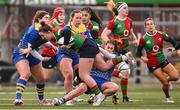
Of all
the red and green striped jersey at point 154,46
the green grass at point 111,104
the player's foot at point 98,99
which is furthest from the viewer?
the red and green striped jersey at point 154,46

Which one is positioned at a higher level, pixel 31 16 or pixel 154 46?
pixel 31 16

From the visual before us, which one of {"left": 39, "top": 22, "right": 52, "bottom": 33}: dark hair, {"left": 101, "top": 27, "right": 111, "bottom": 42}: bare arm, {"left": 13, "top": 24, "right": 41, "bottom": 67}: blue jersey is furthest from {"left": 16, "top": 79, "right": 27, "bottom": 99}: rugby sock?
{"left": 101, "top": 27, "right": 111, "bottom": 42}: bare arm

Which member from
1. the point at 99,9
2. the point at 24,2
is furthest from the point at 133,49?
the point at 24,2

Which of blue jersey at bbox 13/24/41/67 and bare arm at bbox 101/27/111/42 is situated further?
bare arm at bbox 101/27/111/42

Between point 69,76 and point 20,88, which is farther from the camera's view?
point 69,76

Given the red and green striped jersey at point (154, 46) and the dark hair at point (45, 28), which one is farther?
the red and green striped jersey at point (154, 46)

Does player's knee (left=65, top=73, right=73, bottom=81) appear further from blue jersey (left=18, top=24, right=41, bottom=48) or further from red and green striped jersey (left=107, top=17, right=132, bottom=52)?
red and green striped jersey (left=107, top=17, right=132, bottom=52)

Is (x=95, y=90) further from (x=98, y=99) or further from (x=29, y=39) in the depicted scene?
(x=29, y=39)

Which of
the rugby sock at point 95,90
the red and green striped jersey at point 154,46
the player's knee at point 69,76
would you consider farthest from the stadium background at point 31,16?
the rugby sock at point 95,90

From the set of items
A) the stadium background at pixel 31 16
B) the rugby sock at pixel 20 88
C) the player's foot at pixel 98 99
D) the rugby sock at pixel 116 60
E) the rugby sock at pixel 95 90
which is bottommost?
the player's foot at pixel 98 99

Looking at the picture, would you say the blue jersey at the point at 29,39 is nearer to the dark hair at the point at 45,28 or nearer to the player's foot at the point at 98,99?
the dark hair at the point at 45,28

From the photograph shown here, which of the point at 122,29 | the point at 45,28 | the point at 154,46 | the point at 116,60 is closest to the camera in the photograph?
the point at 116,60

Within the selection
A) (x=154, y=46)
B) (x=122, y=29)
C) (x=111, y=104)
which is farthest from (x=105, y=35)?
(x=111, y=104)

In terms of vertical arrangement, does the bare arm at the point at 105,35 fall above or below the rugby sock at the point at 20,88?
above
